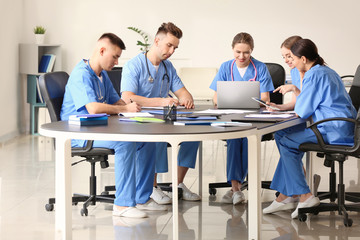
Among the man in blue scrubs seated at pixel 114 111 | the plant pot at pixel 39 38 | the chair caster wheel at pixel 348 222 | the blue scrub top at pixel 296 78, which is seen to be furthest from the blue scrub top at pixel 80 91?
the plant pot at pixel 39 38

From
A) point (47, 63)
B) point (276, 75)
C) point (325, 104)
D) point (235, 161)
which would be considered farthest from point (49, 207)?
point (47, 63)

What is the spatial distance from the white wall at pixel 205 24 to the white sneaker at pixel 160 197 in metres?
4.33

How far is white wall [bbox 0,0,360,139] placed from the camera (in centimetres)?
843

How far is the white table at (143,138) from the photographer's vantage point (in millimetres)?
2912

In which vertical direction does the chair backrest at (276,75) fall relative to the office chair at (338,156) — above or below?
above

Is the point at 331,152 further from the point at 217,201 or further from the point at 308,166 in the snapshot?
the point at 217,201

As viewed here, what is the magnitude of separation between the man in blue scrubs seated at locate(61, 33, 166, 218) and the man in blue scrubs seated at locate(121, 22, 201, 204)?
369 mm

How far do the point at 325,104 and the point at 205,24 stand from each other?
4901 mm

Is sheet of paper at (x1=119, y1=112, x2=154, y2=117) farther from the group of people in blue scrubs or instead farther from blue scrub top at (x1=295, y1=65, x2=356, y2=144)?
blue scrub top at (x1=295, y1=65, x2=356, y2=144)

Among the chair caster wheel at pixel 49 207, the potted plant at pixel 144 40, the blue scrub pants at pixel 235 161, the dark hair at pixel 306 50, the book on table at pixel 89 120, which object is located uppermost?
→ the potted plant at pixel 144 40

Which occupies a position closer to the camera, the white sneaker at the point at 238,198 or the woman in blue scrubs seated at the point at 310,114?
the woman in blue scrubs seated at the point at 310,114

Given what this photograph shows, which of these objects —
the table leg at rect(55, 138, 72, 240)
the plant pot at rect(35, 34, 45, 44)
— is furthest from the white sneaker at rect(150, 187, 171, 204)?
the plant pot at rect(35, 34, 45, 44)

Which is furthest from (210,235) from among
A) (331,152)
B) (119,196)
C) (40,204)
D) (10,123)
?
(10,123)

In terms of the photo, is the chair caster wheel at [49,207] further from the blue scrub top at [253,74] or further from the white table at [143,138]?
the blue scrub top at [253,74]
